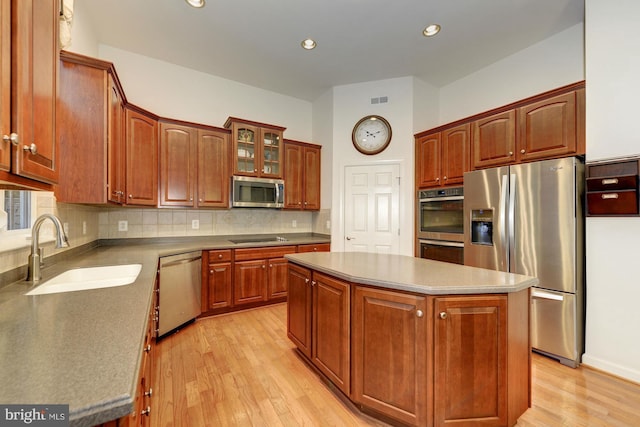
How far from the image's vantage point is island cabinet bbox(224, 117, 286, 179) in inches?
138

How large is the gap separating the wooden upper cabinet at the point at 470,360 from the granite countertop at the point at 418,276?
0.23 ft

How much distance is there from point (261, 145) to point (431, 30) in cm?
237

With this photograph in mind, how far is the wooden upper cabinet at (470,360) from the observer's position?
1416mm

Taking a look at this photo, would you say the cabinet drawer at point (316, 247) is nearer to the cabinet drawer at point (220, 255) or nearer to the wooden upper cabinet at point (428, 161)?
the cabinet drawer at point (220, 255)

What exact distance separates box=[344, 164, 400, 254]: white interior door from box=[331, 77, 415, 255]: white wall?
0.25ft

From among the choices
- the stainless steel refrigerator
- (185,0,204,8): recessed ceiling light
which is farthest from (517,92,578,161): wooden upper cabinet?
(185,0,204,8): recessed ceiling light

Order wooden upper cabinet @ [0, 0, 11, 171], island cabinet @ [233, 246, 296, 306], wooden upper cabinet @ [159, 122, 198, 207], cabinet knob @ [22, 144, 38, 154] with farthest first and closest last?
island cabinet @ [233, 246, 296, 306], wooden upper cabinet @ [159, 122, 198, 207], cabinet knob @ [22, 144, 38, 154], wooden upper cabinet @ [0, 0, 11, 171]

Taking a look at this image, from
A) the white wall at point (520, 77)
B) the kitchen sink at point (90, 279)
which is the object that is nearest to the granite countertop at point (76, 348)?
the kitchen sink at point (90, 279)

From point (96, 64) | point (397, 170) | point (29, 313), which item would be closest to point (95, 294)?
point (29, 313)

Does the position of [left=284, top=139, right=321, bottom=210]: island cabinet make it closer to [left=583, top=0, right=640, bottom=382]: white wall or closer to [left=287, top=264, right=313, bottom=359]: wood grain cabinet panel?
[left=287, top=264, right=313, bottom=359]: wood grain cabinet panel

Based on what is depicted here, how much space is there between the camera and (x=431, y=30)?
9.30 feet

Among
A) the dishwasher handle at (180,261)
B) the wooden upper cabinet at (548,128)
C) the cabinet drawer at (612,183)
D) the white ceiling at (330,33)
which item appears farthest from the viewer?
the dishwasher handle at (180,261)

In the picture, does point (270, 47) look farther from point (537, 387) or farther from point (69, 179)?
point (537, 387)

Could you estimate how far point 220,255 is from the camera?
10.4 feet
